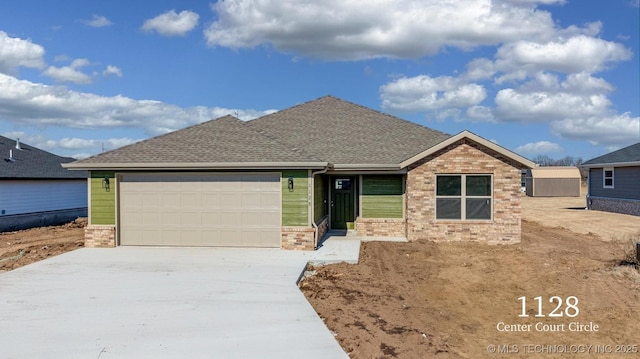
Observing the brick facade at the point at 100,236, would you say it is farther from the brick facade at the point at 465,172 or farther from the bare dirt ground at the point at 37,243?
the brick facade at the point at 465,172

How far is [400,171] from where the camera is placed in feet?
46.1

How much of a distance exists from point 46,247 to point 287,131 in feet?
29.8

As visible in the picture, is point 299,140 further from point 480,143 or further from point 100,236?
point 100,236

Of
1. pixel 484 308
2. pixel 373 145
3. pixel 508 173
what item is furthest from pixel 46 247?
pixel 508 173

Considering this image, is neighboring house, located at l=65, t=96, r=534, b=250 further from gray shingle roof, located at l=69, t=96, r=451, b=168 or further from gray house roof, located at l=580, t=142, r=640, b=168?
gray house roof, located at l=580, t=142, r=640, b=168

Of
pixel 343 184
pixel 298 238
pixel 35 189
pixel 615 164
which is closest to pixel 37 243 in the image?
pixel 35 189

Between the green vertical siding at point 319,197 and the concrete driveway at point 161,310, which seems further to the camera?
the green vertical siding at point 319,197

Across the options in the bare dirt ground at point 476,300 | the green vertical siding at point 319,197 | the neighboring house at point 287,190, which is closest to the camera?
the bare dirt ground at point 476,300

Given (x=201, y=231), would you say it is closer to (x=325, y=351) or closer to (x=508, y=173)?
(x=325, y=351)

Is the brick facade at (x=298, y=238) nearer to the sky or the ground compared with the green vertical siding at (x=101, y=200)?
nearer to the ground

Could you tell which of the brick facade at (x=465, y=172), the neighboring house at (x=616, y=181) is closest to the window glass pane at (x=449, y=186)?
the brick facade at (x=465, y=172)

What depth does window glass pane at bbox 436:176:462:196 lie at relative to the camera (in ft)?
44.8

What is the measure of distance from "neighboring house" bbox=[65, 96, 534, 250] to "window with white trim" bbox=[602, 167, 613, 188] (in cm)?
1666

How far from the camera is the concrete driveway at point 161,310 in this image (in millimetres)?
5633
